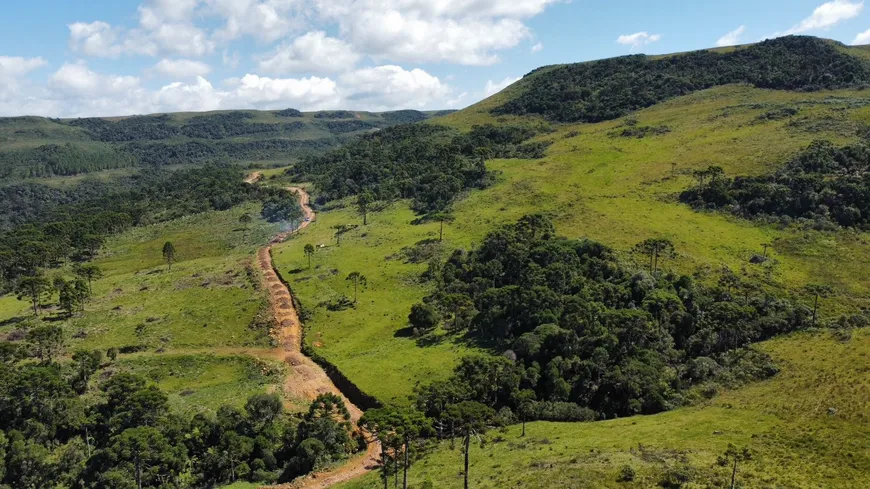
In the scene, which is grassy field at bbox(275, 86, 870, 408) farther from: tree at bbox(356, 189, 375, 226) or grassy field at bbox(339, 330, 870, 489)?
grassy field at bbox(339, 330, 870, 489)

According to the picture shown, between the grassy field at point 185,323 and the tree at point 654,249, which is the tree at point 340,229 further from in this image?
the tree at point 654,249

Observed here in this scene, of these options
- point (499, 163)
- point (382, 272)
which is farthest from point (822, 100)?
point (382, 272)

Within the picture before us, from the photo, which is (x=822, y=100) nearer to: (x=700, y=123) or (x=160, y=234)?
(x=700, y=123)

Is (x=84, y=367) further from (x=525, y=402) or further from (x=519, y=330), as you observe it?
(x=519, y=330)

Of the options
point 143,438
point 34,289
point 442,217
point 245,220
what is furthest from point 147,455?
point 245,220

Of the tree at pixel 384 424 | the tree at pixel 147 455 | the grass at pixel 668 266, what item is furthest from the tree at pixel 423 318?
the tree at pixel 147 455

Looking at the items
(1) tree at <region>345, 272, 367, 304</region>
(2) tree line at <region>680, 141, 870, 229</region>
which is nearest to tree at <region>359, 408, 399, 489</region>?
(1) tree at <region>345, 272, 367, 304</region>

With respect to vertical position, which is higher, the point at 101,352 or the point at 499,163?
the point at 499,163
